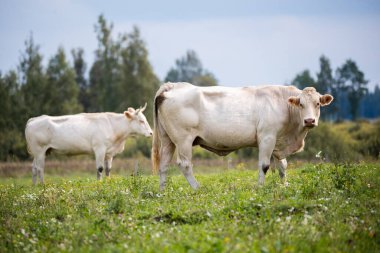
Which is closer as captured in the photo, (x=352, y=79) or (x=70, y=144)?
(x=70, y=144)

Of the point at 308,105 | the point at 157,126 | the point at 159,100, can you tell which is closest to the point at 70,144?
the point at 157,126

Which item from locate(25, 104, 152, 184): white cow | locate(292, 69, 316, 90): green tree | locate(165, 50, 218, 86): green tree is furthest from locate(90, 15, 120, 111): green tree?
locate(165, 50, 218, 86): green tree

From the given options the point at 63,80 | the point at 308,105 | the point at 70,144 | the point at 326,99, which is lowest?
the point at 70,144

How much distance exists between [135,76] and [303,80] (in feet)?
157

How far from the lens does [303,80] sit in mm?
110938

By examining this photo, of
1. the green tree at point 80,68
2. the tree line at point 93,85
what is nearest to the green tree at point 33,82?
the tree line at point 93,85

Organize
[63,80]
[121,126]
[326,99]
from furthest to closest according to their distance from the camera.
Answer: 1. [63,80]
2. [121,126]
3. [326,99]

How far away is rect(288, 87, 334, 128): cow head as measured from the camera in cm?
1373

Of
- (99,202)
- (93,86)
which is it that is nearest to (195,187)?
(99,202)

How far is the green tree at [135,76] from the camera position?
72.0m

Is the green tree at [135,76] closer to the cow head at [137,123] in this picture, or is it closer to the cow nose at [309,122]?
the cow head at [137,123]

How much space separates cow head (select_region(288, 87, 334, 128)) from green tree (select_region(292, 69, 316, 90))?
9387cm

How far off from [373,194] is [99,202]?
5.69m

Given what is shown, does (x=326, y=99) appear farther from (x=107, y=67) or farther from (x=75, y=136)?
(x=107, y=67)
